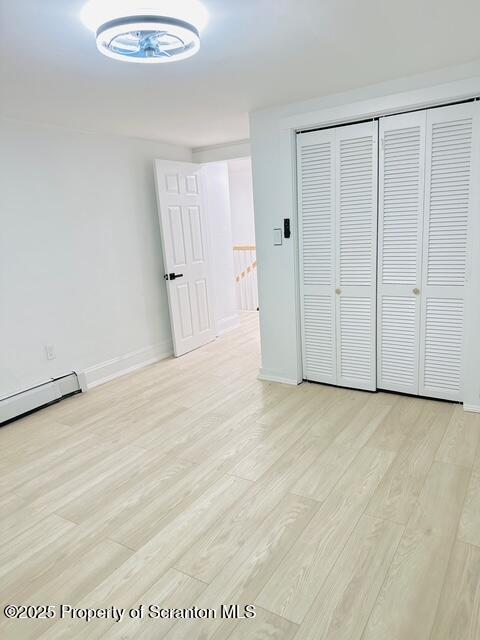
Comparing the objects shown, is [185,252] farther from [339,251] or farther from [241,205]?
[241,205]

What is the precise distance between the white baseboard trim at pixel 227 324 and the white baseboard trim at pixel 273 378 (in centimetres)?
174

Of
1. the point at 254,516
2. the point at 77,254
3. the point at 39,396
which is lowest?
the point at 254,516

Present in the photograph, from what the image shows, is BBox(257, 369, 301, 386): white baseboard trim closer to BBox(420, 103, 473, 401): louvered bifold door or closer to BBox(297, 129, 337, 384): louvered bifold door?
BBox(297, 129, 337, 384): louvered bifold door

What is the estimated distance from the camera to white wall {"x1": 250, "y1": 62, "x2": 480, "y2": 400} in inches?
112

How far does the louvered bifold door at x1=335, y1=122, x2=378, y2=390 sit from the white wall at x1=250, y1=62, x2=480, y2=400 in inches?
8.3

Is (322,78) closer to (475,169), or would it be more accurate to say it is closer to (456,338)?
(475,169)

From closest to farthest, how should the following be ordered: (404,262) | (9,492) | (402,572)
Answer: (402,572) < (9,492) < (404,262)

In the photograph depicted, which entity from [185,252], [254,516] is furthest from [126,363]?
[254,516]

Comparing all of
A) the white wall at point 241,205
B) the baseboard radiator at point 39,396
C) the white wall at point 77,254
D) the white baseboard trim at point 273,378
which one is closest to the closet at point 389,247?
the white baseboard trim at point 273,378

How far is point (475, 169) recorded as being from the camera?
2836mm

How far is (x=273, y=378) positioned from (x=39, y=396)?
2.02 metres

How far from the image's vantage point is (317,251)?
11.7 feet

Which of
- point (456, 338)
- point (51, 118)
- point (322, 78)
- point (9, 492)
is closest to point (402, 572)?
point (456, 338)

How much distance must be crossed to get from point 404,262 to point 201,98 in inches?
74.5
